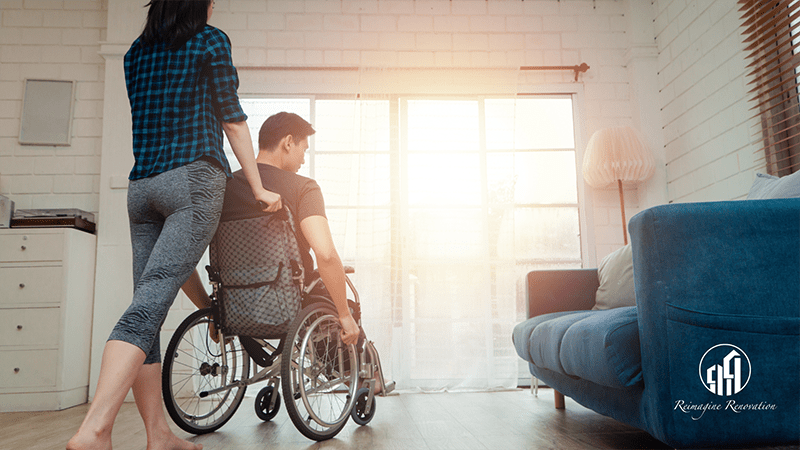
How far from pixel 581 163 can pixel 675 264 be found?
→ 2.61m

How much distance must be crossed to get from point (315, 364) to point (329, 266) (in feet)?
1.09

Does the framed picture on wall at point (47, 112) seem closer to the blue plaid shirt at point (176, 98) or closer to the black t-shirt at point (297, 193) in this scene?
the black t-shirt at point (297, 193)

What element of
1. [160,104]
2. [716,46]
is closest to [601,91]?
[716,46]

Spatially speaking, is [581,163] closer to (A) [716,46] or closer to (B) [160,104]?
(A) [716,46]

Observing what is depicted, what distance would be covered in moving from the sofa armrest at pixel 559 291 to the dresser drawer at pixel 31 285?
255 centimetres

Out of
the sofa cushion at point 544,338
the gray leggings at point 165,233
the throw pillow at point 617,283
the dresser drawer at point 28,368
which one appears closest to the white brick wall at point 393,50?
the dresser drawer at point 28,368

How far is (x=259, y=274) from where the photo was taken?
5.46ft

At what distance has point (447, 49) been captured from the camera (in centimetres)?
378

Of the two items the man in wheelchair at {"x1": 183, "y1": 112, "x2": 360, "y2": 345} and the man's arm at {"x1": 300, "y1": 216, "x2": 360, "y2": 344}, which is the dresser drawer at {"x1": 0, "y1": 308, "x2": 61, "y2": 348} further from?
the man's arm at {"x1": 300, "y1": 216, "x2": 360, "y2": 344}

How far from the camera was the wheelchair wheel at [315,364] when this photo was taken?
1.62 meters

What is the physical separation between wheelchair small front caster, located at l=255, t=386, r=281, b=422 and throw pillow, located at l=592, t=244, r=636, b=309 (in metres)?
1.49

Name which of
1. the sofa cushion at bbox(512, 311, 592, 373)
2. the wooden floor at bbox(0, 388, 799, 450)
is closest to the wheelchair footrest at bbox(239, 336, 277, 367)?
the wooden floor at bbox(0, 388, 799, 450)

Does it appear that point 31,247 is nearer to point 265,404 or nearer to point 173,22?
point 265,404

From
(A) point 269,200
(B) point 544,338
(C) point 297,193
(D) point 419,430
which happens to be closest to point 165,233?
(A) point 269,200
